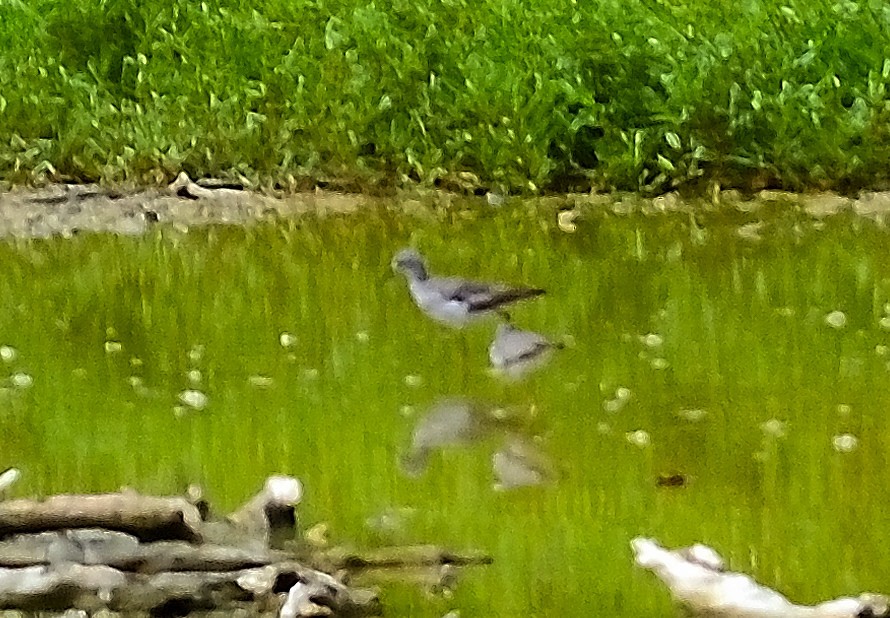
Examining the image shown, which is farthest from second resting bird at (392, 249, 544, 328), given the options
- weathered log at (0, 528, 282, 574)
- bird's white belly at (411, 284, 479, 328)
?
weathered log at (0, 528, 282, 574)

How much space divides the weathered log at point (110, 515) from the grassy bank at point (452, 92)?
0.35 m

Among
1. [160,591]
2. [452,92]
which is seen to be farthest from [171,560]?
[452,92]

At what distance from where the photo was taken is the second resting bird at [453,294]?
932mm

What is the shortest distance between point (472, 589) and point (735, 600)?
0.59 ft

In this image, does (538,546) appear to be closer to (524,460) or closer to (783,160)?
(524,460)

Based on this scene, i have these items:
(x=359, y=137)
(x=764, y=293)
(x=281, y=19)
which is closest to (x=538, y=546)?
(x=764, y=293)

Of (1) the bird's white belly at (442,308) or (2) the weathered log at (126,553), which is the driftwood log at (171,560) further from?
(1) the bird's white belly at (442,308)

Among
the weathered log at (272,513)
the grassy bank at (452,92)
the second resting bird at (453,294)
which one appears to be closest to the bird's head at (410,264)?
the second resting bird at (453,294)

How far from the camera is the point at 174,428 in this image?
88 cm

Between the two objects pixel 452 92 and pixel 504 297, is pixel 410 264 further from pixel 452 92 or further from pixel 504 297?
pixel 452 92

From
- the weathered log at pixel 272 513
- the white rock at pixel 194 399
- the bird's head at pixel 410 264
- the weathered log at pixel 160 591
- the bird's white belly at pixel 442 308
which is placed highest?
the bird's head at pixel 410 264

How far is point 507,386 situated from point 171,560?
0.97 feet

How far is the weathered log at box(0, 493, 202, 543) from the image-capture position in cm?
80

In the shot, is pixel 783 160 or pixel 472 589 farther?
pixel 783 160
